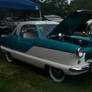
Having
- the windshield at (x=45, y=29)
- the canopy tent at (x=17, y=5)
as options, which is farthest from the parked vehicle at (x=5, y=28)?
the windshield at (x=45, y=29)

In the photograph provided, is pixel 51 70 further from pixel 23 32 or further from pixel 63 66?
pixel 23 32

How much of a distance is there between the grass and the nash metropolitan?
0.90ft

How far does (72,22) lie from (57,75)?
5.00ft

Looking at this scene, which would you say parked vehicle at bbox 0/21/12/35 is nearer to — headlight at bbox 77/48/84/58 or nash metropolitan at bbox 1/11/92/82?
nash metropolitan at bbox 1/11/92/82

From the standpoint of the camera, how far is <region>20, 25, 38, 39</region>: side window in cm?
492

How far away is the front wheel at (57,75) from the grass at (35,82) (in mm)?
116

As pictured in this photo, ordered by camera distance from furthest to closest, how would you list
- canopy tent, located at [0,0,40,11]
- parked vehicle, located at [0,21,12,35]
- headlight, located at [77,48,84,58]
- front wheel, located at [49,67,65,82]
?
parked vehicle, located at [0,21,12,35]
canopy tent, located at [0,0,40,11]
front wheel, located at [49,67,65,82]
headlight, located at [77,48,84,58]

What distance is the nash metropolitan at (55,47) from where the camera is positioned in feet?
12.6

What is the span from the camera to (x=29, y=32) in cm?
520

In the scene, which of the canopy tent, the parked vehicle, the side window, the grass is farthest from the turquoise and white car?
the parked vehicle

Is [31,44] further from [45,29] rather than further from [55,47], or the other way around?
Answer: [55,47]

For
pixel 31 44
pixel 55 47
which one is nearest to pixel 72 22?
pixel 55 47

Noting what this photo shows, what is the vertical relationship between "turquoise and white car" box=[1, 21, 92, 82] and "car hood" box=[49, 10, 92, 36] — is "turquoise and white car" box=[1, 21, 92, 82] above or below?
below

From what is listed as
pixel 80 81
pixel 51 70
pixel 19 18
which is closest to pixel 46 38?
pixel 51 70
